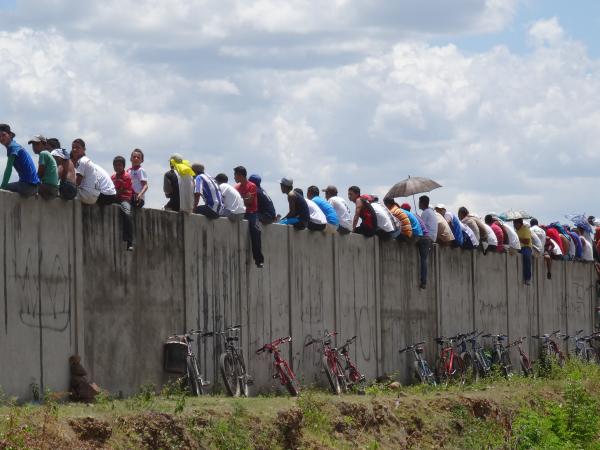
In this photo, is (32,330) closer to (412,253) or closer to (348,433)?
(348,433)

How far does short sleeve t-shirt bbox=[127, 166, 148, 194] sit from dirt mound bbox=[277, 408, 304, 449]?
373 centimetres

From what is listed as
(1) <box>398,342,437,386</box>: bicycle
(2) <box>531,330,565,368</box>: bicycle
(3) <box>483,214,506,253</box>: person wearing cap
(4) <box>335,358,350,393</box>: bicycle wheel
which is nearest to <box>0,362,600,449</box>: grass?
(4) <box>335,358,350,393</box>: bicycle wheel

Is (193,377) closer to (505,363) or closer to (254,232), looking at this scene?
(254,232)

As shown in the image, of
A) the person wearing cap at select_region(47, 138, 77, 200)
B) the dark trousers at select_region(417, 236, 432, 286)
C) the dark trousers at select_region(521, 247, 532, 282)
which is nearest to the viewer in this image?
the person wearing cap at select_region(47, 138, 77, 200)

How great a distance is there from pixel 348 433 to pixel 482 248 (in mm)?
11967

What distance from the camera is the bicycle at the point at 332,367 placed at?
882 inches

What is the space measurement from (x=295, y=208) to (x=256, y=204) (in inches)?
55.1

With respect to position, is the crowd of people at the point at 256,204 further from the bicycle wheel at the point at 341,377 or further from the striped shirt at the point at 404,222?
the bicycle wheel at the point at 341,377

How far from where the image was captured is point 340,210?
24078 millimetres

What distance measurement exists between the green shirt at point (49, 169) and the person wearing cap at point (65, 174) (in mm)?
256

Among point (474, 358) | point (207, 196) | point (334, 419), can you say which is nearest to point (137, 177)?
point (207, 196)

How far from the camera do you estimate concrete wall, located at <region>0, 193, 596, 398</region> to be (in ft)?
53.0

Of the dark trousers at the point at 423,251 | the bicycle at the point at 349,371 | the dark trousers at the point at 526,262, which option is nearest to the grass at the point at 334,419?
the bicycle at the point at 349,371

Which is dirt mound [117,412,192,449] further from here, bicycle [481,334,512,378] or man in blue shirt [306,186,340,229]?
bicycle [481,334,512,378]
